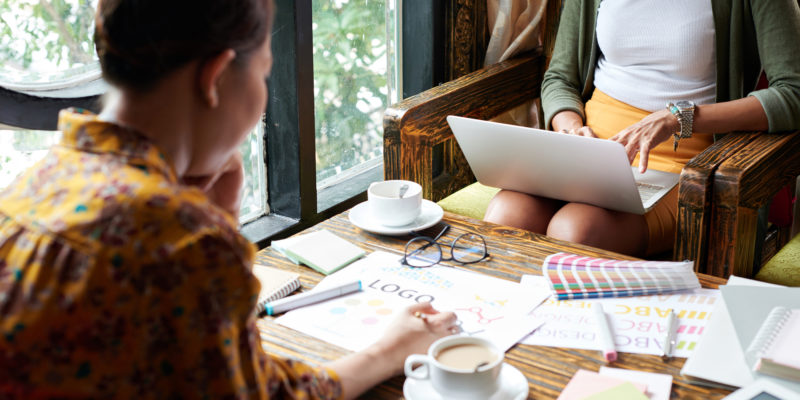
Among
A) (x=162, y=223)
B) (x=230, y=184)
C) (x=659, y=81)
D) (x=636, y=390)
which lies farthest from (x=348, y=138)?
(x=162, y=223)

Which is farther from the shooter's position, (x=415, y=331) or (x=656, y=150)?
(x=656, y=150)

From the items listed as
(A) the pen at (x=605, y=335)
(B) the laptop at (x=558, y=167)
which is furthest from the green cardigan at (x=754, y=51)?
(A) the pen at (x=605, y=335)

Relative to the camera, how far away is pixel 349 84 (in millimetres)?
2223

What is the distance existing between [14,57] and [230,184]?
74cm

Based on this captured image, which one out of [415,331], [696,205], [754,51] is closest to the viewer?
[415,331]

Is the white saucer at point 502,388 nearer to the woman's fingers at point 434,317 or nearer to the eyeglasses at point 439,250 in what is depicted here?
the woman's fingers at point 434,317

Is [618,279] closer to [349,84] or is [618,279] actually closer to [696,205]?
[696,205]

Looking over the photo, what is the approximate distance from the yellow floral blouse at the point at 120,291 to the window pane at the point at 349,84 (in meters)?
1.49

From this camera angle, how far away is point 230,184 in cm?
94

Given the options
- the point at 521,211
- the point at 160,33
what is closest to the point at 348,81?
the point at 521,211

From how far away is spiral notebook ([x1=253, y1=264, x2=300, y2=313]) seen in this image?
1.14 m

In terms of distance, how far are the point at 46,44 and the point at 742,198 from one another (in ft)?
4.52

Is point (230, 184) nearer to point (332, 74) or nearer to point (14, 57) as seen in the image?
point (14, 57)

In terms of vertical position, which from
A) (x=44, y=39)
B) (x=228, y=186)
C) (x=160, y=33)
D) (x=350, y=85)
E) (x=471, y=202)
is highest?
(x=160, y=33)
